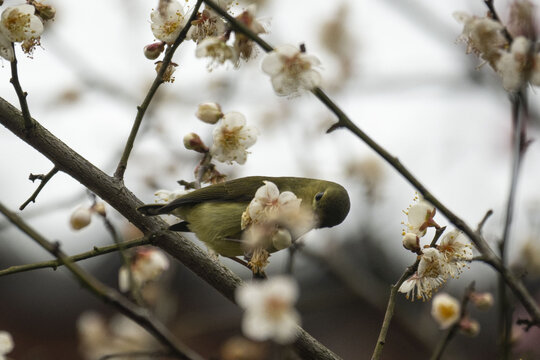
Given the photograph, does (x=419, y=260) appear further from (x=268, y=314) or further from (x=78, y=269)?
(x=78, y=269)

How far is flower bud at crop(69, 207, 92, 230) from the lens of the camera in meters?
2.20

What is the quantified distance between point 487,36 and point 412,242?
0.60 meters

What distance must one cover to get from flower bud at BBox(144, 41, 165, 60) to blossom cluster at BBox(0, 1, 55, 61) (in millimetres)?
320

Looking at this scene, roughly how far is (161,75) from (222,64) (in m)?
0.26

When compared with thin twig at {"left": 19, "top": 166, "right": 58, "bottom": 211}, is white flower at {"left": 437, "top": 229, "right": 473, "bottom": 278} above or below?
below

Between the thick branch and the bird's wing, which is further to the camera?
the bird's wing

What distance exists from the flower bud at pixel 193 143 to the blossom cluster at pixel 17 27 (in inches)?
24.5

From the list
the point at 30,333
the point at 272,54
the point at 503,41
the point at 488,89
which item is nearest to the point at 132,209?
the point at 272,54

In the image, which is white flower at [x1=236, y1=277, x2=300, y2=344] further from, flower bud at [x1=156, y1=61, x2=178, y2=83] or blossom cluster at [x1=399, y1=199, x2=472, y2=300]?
flower bud at [x1=156, y1=61, x2=178, y2=83]

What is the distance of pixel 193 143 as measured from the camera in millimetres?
2338

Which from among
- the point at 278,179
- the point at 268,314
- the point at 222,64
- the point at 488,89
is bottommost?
the point at 268,314

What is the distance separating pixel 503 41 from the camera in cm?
158

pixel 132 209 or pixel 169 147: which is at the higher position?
pixel 169 147

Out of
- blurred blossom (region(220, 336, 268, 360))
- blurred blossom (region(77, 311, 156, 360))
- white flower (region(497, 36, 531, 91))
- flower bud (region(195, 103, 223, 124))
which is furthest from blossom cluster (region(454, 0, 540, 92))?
blurred blossom (region(77, 311, 156, 360))
